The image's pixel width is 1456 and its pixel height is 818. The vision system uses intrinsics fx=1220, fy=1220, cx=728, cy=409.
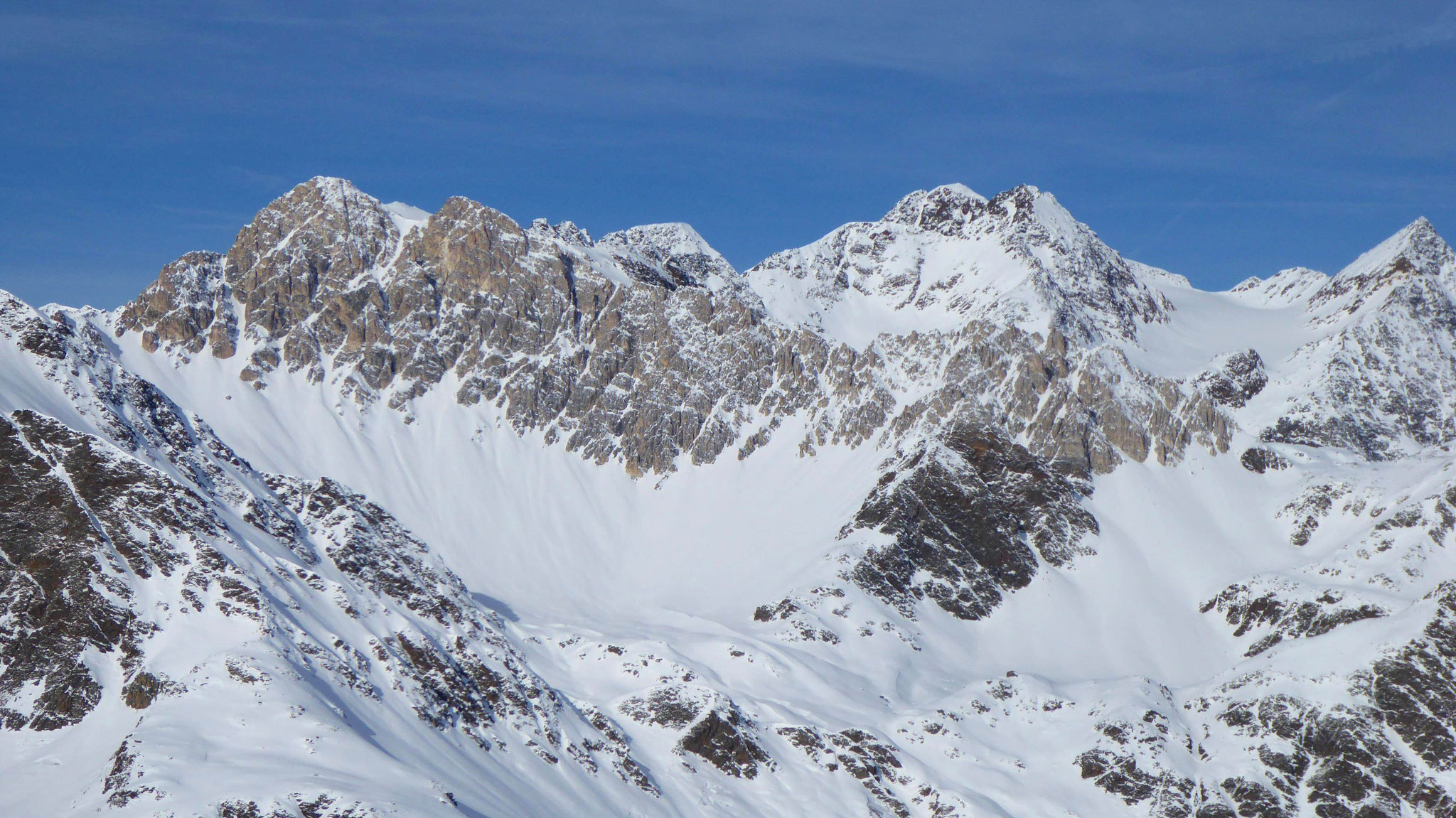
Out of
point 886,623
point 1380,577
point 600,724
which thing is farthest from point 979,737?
point 1380,577

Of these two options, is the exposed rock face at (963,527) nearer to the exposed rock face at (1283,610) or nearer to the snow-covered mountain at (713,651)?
the snow-covered mountain at (713,651)

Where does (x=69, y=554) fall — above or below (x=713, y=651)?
below

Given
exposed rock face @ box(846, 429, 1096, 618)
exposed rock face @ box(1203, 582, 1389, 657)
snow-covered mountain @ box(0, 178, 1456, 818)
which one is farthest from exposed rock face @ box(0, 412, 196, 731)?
exposed rock face @ box(1203, 582, 1389, 657)

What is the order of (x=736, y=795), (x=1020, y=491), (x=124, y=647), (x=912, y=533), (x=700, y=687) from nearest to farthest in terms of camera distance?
(x=124, y=647) → (x=736, y=795) → (x=700, y=687) → (x=912, y=533) → (x=1020, y=491)

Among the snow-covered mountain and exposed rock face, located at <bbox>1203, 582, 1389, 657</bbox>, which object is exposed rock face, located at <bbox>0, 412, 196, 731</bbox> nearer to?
the snow-covered mountain

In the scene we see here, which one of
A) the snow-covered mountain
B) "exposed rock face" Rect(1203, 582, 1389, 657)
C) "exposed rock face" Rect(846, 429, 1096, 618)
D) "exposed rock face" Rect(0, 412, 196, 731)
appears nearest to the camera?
"exposed rock face" Rect(0, 412, 196, 731)

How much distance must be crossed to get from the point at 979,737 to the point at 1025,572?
177 ft

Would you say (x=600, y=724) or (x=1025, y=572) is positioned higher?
(x=1025, y=572)

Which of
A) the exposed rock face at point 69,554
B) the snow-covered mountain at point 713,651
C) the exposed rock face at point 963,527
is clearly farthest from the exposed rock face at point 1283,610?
the exposed rock face at point 69,554

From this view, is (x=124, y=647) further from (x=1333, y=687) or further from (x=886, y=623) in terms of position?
(x=1333, y=687)

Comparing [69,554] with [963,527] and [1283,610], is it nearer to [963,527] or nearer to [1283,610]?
[963,527]

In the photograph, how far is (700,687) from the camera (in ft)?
397

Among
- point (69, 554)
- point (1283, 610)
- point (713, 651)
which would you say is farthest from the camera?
point (1283, 610)

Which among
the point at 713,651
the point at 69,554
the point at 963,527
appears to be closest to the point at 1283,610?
the point at 963,527
